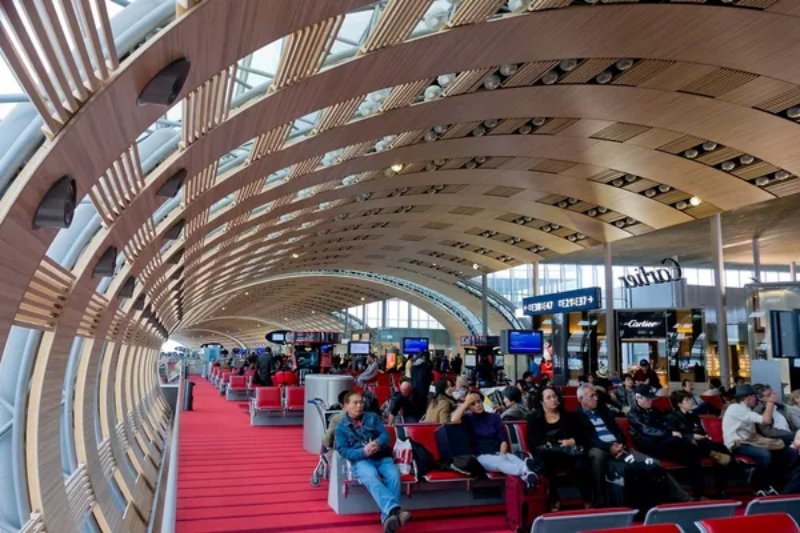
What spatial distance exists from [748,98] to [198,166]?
11.4 meters

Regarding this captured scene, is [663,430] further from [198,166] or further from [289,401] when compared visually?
[289,401]

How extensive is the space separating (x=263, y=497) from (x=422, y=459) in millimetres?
2372

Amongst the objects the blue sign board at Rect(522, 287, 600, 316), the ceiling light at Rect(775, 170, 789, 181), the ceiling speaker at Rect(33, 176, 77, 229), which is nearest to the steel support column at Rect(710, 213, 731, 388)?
the ceiling light at Rect(775, 170, 789, 181)

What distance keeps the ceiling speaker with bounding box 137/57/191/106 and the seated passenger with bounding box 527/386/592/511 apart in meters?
4.80

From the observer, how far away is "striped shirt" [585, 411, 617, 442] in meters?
7.50

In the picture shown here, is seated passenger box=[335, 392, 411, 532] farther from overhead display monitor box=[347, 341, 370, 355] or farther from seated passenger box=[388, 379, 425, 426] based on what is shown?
overhead display monitor box=[347, 341, 370, 355]

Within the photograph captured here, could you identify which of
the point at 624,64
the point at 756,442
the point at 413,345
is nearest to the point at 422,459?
the point at 756,442

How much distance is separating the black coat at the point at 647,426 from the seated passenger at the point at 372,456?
3009mm

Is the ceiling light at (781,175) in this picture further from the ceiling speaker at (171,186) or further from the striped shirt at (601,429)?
the ceiling speaker at (171,186)

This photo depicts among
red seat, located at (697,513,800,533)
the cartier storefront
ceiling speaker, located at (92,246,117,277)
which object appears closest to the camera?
red seat, located at (697,513,800,533)

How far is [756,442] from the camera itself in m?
8.52

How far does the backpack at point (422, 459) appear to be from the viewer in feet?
24.4

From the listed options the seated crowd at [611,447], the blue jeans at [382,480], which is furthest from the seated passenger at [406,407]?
the blue jeans at [382,480]

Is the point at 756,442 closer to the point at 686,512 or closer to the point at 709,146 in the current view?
the point at 686,512
